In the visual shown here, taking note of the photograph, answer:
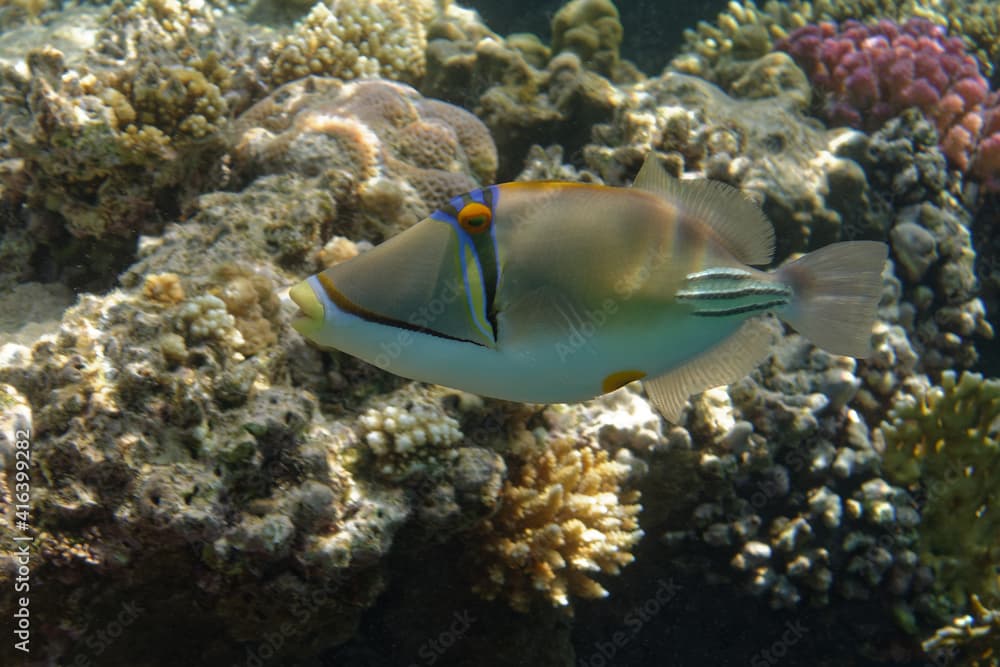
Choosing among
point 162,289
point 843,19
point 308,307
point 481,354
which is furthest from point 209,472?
point 843,19

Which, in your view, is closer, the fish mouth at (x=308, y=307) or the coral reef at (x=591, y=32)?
the fish mouth at (x=308, y=307)

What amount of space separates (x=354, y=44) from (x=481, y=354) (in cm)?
527

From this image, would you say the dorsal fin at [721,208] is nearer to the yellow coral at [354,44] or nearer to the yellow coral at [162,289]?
the yellow coral at [162,289]

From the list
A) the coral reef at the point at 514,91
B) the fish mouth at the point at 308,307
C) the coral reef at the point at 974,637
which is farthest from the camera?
the coral reef at the point at 514,91

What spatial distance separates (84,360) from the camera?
233 centimetres

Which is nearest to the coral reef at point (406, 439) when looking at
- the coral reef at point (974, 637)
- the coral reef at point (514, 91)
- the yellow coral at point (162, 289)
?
the yellow coral at point (162, 289)

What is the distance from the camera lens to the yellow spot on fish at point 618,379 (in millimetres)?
1545

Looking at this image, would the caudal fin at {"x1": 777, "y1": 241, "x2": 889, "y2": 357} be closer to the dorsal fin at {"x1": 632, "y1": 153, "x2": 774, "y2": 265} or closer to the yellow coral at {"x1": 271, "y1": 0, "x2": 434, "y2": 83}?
the dorsal fin at {"x1": 632, "y1": 153, "x2": 774, "y2": 265}

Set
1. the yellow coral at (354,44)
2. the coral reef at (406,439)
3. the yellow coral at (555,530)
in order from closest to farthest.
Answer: the coral reef at (406,439)
the yellow coral at (555,530)
the yellow coral at (354,44)

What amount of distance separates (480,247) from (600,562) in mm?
2630

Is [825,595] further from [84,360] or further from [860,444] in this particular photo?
Answer: [84,360]

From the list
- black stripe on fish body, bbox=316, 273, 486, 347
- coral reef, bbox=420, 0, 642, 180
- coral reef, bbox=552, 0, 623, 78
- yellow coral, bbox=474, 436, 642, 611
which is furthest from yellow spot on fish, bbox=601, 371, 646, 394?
coral reef, bbox=552, 0, 623, 78

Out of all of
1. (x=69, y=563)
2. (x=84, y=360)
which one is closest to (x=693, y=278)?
(x=84, y=360)

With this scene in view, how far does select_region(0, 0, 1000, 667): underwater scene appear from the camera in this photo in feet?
5.14
